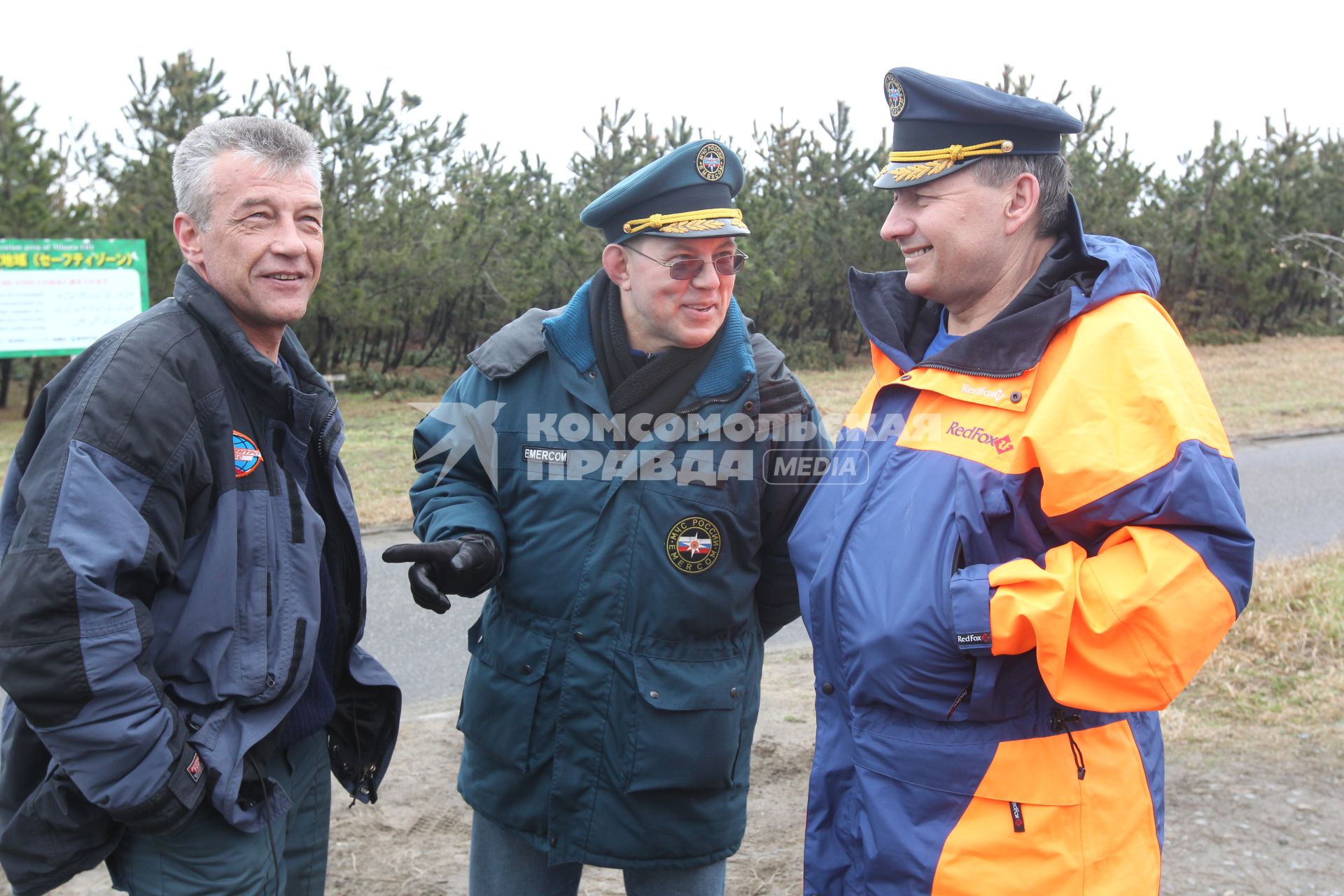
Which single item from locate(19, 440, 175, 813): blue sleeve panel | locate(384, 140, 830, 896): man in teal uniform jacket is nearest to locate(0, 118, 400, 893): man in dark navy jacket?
locate(19, 440, 175, 813): blue sleeve panel

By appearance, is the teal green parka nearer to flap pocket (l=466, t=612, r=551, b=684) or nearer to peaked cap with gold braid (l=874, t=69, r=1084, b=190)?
flap pocket (l=466, t=612, r=551, b=684)

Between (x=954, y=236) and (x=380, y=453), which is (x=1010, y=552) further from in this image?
(x=380, y=453)

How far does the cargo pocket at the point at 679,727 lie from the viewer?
2.47m

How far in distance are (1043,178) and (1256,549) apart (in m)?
6.37

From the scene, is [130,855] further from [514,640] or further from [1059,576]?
[1059,576]

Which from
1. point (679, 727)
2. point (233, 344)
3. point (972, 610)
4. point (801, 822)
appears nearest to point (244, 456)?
point (233, 344)

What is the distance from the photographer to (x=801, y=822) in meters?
3.82

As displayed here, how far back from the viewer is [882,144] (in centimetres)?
2439

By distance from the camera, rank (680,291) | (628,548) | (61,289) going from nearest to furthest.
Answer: (628,548) → (680,291) → (61,289)

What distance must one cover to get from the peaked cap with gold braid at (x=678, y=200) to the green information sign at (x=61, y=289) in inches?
444

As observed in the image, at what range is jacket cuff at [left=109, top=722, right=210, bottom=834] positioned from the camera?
77.6 inches

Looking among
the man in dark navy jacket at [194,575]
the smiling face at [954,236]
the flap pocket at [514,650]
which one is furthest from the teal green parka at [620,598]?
the smiling face at [954,236]

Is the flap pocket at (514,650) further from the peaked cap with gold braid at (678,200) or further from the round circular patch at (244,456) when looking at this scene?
the peaked cap with gold braid at (678,200)

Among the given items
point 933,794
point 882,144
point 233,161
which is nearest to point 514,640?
point 933,794
